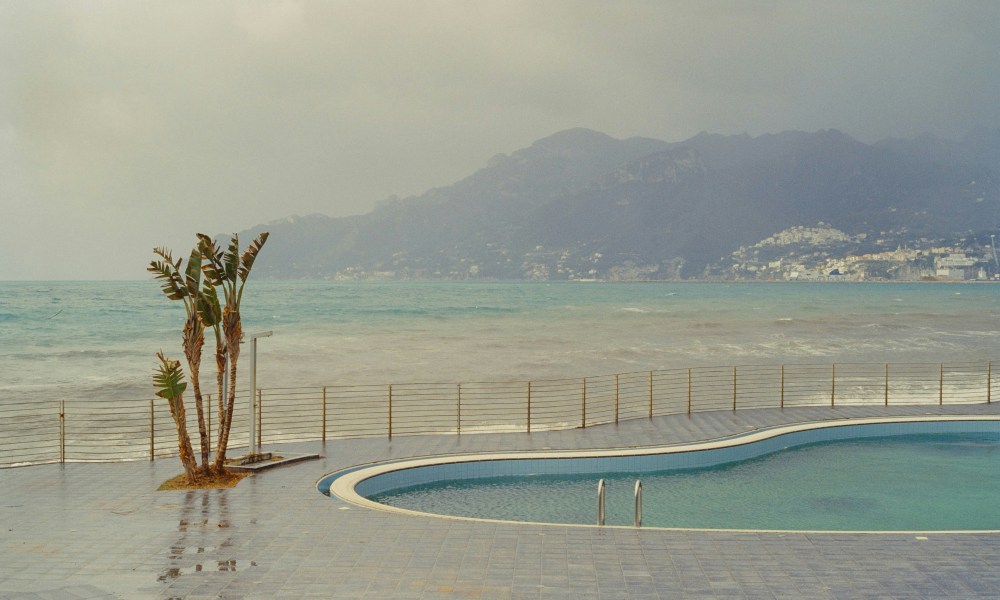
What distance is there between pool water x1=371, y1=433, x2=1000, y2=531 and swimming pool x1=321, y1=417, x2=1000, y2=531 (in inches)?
0.5

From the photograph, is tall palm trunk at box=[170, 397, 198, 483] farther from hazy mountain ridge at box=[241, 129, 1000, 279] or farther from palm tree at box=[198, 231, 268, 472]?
hazy mountain ridge at box=[241, 129, 1000, 279]

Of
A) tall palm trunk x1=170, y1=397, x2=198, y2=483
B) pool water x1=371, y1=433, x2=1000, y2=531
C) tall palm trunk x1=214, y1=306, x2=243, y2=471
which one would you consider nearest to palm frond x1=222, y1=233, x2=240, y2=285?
tall palm trunk x1=214, y1=306, x2=243, y2=471

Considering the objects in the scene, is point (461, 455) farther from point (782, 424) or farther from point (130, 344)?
point (130, 344)

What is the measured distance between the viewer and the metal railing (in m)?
15.7

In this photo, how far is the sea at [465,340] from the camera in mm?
32375

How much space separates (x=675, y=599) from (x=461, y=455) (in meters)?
5.73

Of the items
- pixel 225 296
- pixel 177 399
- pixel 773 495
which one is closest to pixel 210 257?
pixel 225 296

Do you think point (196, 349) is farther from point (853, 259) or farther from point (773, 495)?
point (853, 259)

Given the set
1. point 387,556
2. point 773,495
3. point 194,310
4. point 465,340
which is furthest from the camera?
point 465,340

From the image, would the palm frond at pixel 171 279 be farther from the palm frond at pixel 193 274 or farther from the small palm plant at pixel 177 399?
the small palm plant at pixel 177 399

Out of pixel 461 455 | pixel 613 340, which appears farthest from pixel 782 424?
pixel 613 340

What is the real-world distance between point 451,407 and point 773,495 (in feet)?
36.2

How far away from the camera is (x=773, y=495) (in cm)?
1082

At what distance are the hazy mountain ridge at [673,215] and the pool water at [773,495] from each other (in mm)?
132457
